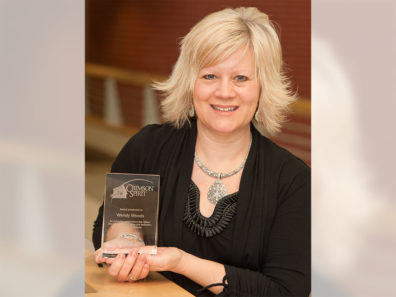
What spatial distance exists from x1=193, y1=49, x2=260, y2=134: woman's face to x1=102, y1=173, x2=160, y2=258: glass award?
27cm

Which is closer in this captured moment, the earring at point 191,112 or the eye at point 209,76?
the eye at point 209,76

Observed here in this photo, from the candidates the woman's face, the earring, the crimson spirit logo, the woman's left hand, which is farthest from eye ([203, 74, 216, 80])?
the woman's left hand

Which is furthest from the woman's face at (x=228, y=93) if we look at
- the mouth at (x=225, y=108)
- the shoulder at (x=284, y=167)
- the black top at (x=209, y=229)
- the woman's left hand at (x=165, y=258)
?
the woman's left hand at (x=165, y=258)

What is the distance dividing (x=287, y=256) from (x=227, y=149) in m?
0.38

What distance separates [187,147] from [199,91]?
0.20 m

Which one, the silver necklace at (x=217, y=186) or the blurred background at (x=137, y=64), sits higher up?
the blurred background at (x=137, y=64)

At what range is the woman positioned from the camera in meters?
2.24

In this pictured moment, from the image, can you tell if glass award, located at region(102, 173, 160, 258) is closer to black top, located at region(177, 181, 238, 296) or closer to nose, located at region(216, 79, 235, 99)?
black top, located at region(177, 181, 238, 296)

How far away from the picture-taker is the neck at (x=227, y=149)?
2.34 metres

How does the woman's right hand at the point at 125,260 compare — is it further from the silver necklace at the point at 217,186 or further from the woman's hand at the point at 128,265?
the silver necklace at the point at 217,186

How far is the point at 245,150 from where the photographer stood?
92.4 inches
